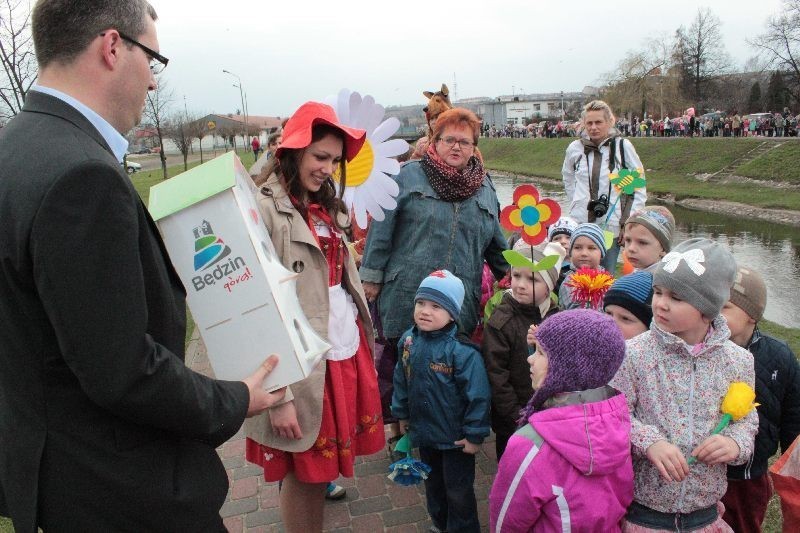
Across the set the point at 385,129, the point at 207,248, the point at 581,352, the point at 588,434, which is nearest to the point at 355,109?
the point at 385,129

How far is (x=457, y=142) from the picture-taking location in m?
3.33

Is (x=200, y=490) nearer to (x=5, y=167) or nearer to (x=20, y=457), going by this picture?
(x=20, y=457)

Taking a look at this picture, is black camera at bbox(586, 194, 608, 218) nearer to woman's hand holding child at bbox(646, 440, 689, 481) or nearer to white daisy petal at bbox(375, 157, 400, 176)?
white daisy petal at bbox(375, 157, 400, 176)

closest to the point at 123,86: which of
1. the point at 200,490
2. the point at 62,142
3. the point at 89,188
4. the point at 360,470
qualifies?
the point at 62,142

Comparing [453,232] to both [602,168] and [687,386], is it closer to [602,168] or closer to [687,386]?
[687,386]

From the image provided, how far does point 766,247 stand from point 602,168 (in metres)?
9.47

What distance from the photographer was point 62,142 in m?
1.30

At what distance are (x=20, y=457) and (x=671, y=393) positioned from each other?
204 cm

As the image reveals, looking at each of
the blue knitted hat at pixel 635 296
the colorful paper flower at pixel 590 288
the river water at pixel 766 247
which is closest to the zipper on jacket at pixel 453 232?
the colorful paper flower at pixel 590 288

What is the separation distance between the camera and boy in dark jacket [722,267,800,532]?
246cm

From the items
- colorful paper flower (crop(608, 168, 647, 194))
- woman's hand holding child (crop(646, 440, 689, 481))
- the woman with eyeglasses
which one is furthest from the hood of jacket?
colorful paper flower (crop(608, 168, 647, 194))

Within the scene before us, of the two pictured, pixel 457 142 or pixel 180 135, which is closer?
pixel 457 142

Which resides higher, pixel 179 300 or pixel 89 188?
pixel 89 188

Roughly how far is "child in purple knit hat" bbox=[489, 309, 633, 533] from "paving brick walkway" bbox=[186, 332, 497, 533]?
48.6 inches
